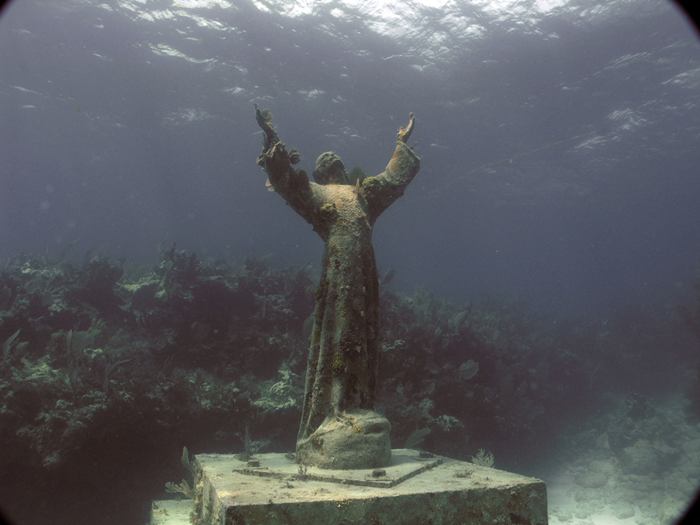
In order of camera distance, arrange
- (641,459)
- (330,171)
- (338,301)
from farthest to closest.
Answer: (641,459), (330,171), (338,301)

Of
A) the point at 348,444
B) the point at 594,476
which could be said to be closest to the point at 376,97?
the point at 594,476

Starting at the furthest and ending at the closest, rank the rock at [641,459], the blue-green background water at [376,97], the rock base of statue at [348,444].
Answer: the blue-green background water at [376,97], the rock at [641,459], the rock base of statue at [348,444]

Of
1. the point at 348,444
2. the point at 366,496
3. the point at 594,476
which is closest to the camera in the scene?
the point at 366,496

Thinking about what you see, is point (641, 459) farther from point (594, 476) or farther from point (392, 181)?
point (392, 181)

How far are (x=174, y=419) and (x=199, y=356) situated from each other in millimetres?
2157

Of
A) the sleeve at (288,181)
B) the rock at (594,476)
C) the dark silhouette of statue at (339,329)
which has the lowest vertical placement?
the rock at (594,476)

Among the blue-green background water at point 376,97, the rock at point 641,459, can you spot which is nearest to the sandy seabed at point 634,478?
the rock at point 641,459

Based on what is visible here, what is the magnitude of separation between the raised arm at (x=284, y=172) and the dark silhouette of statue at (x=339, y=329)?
0.03 feet

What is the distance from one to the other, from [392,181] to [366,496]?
3872 millimetres

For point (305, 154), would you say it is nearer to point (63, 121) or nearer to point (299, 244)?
point (63, 121)

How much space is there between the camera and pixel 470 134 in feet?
94.7

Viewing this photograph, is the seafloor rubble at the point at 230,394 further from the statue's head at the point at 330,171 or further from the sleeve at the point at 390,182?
the statue's head at the point at 330,171

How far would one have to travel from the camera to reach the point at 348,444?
15.3 feet

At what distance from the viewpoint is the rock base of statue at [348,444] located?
461 centimetres
